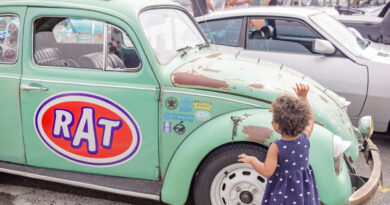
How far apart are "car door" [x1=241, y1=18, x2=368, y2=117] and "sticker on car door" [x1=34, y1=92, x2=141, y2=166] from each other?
8.32 ft

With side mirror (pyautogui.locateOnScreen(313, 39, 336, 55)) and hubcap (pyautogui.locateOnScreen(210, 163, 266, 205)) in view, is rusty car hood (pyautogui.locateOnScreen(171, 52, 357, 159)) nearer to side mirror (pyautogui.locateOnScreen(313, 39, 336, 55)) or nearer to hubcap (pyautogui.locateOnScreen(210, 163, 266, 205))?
hubcap (pyautogui.locateOnScreen(210, 163, 266, 205))

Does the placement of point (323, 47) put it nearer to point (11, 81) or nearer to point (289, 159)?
point (289, 159)

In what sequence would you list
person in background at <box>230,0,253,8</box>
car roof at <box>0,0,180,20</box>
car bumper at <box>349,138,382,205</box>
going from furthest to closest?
1. person in background at <box>230,0,253,8</box>
2. car roof at <box>0,0,180,20</box>
3. car bumper at <box>349,138,382,205</box>

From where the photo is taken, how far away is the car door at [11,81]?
3246mm

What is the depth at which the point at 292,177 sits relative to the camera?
7.16 feet

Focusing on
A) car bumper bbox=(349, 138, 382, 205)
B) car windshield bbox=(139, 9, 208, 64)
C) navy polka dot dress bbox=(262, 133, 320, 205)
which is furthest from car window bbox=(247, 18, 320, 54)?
navy polka dot dress bbox=(262, 133, 320, 205)

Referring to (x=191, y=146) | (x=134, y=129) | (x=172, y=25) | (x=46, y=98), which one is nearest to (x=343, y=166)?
(x=191, y=146)

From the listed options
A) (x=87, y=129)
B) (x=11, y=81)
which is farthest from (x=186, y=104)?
(x=11, y=81)

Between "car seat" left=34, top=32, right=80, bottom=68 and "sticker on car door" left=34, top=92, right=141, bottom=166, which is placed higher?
"car seat" left=34, top=32, right=80, bottom=68

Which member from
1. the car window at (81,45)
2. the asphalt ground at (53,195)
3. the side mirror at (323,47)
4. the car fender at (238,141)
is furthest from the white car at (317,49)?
the car fender at (238,141)

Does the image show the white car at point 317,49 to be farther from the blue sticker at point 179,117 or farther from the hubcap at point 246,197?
the hubcap at point 246,197

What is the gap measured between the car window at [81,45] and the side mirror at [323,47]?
8.37ft

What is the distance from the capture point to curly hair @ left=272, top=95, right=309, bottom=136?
2062 millimetres

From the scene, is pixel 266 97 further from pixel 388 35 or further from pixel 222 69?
pixel 388 35
